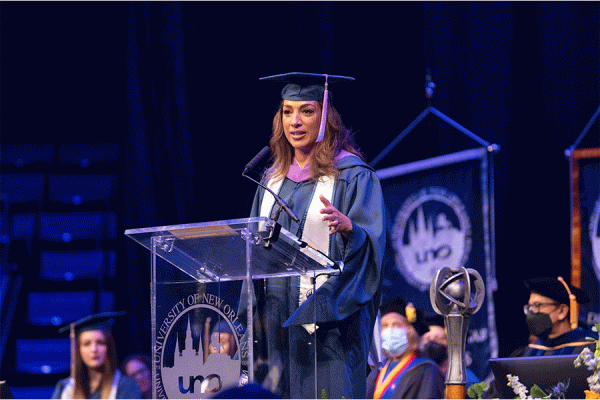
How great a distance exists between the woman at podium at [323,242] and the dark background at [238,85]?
2366mm

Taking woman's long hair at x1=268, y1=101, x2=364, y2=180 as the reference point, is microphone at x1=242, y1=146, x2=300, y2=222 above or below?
below

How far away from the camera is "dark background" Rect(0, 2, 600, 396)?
523 cm

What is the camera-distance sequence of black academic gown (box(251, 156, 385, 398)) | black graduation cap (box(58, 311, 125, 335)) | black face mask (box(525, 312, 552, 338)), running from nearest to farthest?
1. black academic gown (box(251, 156, 385, 398))
2. black graduation cap (box(58, 311, 125, 335))
3. black face mask (box(525, 312, 552, 338))

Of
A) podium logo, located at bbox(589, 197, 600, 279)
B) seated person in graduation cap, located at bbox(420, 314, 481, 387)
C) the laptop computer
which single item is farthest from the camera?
seated person in graduation cap, located at bbox(420, 314, 481, 387)

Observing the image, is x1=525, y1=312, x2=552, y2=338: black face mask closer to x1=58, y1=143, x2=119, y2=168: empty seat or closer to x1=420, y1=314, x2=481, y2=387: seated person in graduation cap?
x1=420, y1=314, x2=481, y2=387: seated person in graduation cap

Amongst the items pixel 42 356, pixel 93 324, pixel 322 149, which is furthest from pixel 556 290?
pixel 42 356

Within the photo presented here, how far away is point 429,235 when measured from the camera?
5.46 m

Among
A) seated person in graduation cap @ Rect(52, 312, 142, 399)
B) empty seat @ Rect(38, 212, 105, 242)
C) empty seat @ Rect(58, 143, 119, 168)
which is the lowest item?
seated person in graduation cap @ Rect(52, 312, 142, 399)

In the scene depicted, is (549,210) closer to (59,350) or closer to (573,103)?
(573,103)

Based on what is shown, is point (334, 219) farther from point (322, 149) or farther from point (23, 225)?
point (23, 225)

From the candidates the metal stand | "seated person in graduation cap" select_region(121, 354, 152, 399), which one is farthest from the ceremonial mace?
"seated person in graduation cap" select_region(121, 354, 152, 399)

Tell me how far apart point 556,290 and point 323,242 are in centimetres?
249

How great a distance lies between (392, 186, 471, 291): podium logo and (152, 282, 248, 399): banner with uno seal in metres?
2.96

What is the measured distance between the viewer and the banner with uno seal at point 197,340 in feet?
8.24
